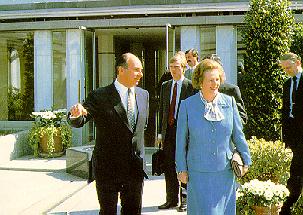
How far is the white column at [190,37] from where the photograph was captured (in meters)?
12.8

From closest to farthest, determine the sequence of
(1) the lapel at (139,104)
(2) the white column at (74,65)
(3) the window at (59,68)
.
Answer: (1) the lapel at (139,104), (2) the white column at (74,65), (3) the window at (59,68)

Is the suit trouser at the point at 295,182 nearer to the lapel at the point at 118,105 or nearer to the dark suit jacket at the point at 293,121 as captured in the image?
the dark suit jacket at the point at 293,121

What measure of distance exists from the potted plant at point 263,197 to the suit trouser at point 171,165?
158cm

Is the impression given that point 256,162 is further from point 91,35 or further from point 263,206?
point 91,35

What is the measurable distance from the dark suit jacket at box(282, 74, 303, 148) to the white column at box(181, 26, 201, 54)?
6825 mm

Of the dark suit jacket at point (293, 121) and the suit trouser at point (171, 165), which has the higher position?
the dark suit jacket at point (293, 121)

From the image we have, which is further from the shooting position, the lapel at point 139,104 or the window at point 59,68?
the window at point 59,68

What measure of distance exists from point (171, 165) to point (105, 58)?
32.7 feet

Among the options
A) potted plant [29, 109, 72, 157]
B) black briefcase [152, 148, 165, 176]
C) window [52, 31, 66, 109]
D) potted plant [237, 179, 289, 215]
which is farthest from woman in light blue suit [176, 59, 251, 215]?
window [52, 31, 66, 109]

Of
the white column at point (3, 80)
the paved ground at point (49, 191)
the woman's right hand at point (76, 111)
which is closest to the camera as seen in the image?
the woman's right hand at point (76, 111)

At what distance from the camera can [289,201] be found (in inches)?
227

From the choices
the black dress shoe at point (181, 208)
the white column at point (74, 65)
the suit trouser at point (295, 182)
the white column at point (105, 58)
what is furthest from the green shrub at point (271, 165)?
the white column at point (105, 58)

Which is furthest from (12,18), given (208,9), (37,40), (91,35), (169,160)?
(169,160)

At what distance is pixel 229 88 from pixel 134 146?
2.20 metres
